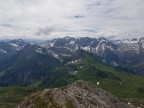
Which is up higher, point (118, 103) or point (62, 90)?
point (62, 90)

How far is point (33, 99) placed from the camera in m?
125

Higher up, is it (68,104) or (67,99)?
(67,99)

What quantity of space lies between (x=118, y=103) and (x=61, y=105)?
35263 millimetres

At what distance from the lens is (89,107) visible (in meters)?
122

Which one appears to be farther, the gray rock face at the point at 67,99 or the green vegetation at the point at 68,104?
the gray rock face at the point at 67,99

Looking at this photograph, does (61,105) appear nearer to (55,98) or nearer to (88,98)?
(55,98)

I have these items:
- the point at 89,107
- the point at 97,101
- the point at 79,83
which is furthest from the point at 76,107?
the point at 79,83

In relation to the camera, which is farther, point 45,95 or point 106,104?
point 106,104

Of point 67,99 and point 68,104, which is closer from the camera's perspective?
point 68,104

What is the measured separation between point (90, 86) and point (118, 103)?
15040 millimetres

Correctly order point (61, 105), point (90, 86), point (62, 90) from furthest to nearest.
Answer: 1. point (90, 86)
2. point (62, 90)
3. point (61, 105)

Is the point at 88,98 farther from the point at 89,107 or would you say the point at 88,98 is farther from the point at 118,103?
the point at 118,103

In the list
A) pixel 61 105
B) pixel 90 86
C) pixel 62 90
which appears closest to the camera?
pixel 61 105

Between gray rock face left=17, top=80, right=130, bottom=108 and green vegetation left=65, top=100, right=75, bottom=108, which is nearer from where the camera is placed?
green vegetation left=65, top=100, right=75, bottom=108
